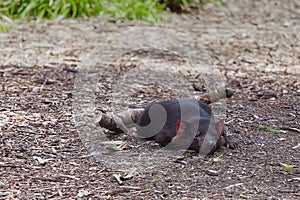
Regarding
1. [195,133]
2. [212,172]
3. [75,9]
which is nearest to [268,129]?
[195,133]

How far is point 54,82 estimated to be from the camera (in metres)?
4.55

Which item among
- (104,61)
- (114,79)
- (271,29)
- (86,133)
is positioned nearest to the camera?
(86,133)

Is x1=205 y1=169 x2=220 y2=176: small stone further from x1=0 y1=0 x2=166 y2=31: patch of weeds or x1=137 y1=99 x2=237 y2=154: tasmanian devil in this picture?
x1=0 y1=0 x2=166 y2=31: patch of weeds

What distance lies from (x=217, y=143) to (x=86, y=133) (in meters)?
0.77

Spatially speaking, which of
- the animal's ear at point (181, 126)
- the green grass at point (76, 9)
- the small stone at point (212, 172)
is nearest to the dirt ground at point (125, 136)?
the small stone at point (212, 172)

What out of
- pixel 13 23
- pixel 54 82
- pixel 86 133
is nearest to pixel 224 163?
pixel 86 133

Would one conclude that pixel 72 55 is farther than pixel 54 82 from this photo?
Yes

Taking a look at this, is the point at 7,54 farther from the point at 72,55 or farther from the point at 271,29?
the point at 271,29

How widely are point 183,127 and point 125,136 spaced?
388 millimetres

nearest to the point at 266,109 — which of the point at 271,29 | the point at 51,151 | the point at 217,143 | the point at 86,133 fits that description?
the point at 217,143

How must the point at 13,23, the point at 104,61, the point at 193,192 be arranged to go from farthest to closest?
the point at 13,23 < the point at 104,61 < the point at 193,192

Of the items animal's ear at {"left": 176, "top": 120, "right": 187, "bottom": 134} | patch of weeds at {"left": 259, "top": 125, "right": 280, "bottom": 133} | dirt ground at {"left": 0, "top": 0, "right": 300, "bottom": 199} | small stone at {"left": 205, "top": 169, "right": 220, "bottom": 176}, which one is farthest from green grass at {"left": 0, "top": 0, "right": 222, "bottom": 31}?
small stone at {"left": 205, "top": 169, "right": 220, "bottom": 176}

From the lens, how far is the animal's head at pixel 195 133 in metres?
3.01

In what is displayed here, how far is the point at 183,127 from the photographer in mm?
3070
